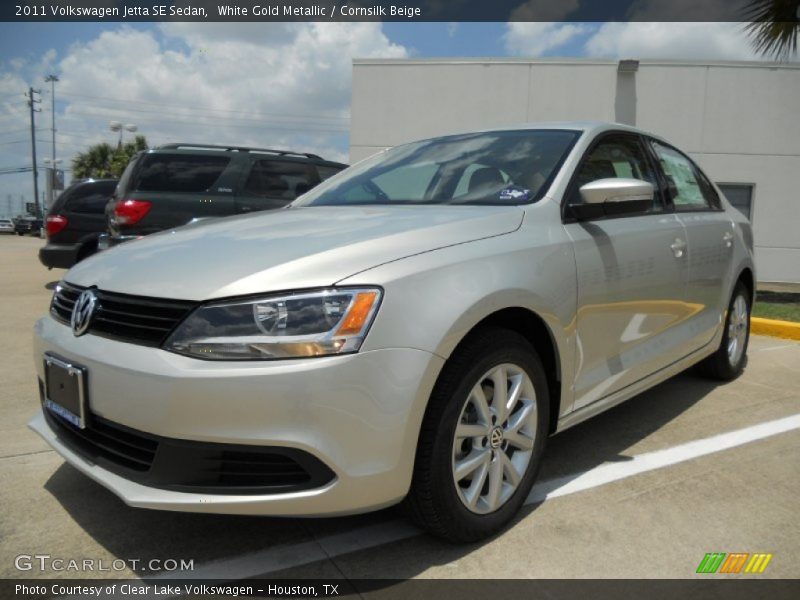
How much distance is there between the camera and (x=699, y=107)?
1253cm

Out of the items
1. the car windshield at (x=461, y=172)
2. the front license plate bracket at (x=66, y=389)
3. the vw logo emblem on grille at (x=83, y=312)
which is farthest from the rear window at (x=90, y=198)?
the vw logo emblem on grille at (x=83, y=312)

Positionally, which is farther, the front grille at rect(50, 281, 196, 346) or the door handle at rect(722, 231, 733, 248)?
the door handle at rect(722, 231, 733, 248)

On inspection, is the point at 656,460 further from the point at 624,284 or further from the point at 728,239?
the point at 728,239

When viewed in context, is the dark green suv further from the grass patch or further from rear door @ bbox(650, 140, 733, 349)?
the grass patch

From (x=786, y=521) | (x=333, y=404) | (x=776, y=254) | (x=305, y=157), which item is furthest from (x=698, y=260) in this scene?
(x=776, y=254)

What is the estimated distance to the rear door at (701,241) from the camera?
11.8 feet

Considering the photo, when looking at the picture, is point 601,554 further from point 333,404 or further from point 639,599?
point 333,404

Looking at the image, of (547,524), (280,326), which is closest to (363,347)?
(280,326)

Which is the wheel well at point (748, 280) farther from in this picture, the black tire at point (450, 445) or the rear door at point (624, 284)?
the black tire at point (450, 445)

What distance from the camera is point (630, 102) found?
12.6 meters

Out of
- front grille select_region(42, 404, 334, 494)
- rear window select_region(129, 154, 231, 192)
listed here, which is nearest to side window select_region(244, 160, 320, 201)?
rear window select_region(129, 154, 231, 192)

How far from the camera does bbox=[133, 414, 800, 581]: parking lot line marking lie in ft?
7.02

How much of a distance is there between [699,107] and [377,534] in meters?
12.5

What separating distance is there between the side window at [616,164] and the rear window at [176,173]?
502 centimetres
